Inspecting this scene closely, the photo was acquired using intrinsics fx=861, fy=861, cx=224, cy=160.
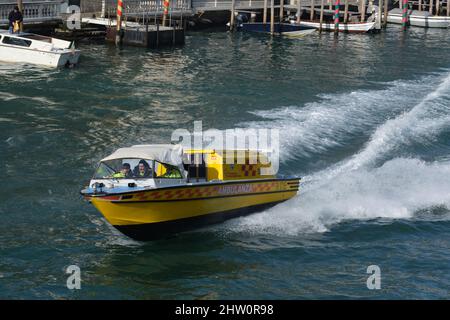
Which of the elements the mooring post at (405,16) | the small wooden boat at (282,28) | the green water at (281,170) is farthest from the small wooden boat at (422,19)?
the green water at (281,170)

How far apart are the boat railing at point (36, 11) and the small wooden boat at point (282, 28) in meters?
17.4

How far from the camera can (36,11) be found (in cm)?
5712

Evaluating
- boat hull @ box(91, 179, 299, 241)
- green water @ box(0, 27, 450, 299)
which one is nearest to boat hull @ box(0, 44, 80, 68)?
green water @ box(0, 27, 450, 299)

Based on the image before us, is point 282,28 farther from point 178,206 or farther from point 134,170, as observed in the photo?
point 134,170

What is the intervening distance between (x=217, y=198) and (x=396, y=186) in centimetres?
855

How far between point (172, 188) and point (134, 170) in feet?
3.84

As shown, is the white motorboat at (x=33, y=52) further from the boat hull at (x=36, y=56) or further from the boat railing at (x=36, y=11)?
the boat railing at (x=36, y=11)

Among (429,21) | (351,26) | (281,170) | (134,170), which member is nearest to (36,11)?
(351,26)

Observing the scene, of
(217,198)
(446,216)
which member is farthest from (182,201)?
(446,216)

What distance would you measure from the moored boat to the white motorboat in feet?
79.5

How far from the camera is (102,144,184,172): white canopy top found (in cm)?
2347

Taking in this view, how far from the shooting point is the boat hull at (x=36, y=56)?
47.2 metres

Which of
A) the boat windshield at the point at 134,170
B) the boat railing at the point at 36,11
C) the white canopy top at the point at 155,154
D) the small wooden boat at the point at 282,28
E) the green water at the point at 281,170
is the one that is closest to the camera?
the green water at the point at 281,170

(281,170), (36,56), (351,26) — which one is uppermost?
(351,26)
